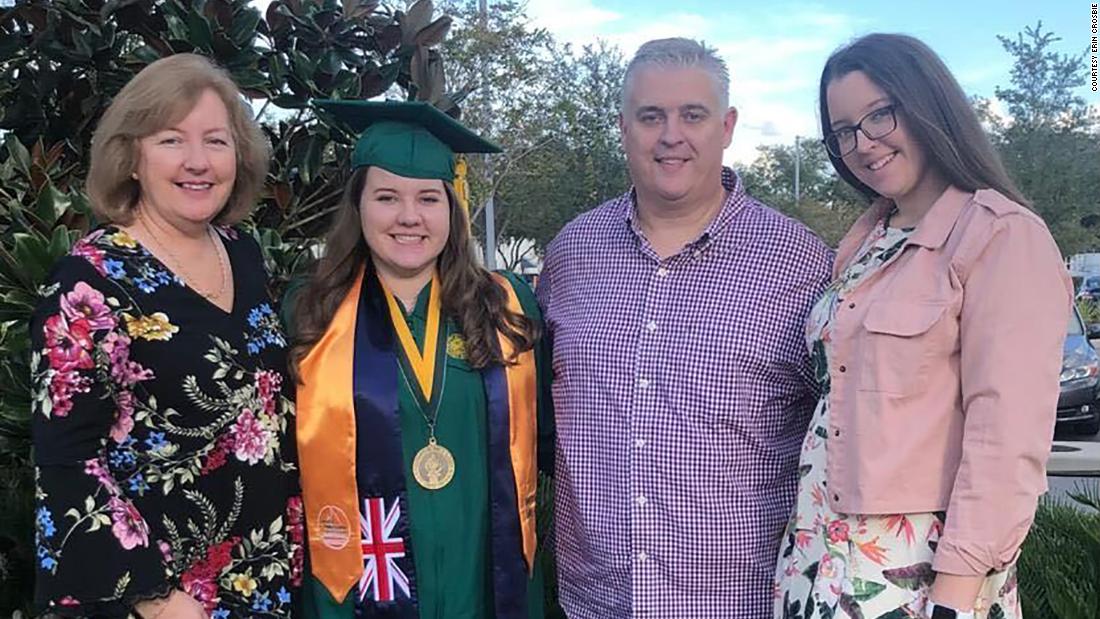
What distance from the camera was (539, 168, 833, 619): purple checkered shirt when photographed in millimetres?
2506

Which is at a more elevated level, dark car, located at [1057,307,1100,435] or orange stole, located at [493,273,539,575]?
orange stole, located at [493,273,539,575]

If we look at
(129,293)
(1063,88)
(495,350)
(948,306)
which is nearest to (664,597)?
A: (495,350)

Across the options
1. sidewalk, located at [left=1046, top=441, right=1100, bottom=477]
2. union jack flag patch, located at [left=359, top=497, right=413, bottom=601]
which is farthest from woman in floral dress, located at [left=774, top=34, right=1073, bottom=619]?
sidewalk, located at [left=1046, top=441, right=1100, bottom=477]

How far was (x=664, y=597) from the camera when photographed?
250cm

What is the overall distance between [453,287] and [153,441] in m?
0.92

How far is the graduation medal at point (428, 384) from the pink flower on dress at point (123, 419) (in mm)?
720

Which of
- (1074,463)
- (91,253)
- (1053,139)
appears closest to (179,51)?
(91,253)

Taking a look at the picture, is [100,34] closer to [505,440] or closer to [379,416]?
[379,416]

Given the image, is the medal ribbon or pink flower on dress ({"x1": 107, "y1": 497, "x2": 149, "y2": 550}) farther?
the medal ribbon

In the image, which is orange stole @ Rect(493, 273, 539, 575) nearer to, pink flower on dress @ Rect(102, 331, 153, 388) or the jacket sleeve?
pink flower on dress @ Rect(102, 331, 153, 388)

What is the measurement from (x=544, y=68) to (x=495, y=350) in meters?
18.0

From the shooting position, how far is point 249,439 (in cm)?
223

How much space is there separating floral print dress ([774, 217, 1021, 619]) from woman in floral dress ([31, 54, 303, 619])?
4.02 feet

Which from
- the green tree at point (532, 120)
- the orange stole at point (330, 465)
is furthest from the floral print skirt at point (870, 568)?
the green tree at point (532, 120)
